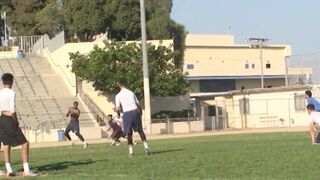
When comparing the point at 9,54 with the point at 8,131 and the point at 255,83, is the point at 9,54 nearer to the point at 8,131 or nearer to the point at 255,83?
the point at 255,83

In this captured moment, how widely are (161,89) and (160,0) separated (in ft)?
57.9

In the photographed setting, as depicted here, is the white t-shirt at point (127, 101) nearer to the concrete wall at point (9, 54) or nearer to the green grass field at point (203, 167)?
the green grass field at point (203, 167)

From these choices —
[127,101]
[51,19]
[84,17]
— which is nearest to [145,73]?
[84,17]

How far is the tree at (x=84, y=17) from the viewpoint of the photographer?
62156mm

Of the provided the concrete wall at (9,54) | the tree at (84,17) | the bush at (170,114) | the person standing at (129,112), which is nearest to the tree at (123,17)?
the tree at (84,17)

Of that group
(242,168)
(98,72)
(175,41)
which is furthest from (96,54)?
(242,168)

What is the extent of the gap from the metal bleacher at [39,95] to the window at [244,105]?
42.8ft

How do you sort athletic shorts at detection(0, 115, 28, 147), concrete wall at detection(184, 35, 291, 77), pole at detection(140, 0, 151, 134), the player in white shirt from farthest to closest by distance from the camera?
concrete wall at detection(184, 35, 291, 77) → pole at detection(140, 0, 151, 134) → the player in white shirt → athletic shorts at detection(0, 115, 28, 147)

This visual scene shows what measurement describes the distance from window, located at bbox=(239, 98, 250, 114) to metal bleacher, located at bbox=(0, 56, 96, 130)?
13060 millimetres

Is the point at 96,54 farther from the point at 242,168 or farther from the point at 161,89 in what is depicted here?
the point at 242,168

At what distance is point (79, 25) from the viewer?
207 feet

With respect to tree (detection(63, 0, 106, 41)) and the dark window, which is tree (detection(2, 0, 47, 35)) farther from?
the dark window

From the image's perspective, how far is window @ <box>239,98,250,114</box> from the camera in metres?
55.5

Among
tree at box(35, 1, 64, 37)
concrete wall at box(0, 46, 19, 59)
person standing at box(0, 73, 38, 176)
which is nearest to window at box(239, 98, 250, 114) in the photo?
tree at box(35, 1, 64, 37)
